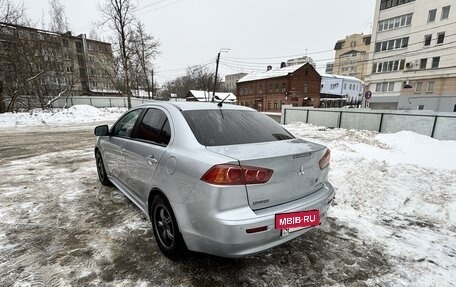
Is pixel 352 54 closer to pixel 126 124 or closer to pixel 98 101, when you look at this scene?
pixel 98 101

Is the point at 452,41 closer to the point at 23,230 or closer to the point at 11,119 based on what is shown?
the point at 23,230

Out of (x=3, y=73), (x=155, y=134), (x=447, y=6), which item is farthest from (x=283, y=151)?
(x=447, y=6)

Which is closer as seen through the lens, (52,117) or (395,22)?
(52,117)

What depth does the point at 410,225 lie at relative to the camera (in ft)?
10.8

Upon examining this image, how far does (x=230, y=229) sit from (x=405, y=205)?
135 inches

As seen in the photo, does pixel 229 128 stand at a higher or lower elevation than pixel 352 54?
lower

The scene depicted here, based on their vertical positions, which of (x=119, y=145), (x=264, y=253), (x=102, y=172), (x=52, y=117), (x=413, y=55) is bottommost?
(x=52, y=117)

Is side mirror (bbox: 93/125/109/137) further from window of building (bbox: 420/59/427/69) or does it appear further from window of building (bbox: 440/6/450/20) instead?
window of building (bbox: 440/6/450/20)

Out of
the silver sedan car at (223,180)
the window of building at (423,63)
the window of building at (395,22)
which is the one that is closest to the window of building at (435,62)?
the window of building at (423,63)

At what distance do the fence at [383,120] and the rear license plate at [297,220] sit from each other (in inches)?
360

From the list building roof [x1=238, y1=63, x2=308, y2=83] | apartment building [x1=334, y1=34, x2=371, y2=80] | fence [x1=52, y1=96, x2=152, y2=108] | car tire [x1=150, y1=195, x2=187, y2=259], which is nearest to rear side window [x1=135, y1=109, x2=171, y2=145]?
car tire [x1=150, y1=195, x2=187, y2=259]

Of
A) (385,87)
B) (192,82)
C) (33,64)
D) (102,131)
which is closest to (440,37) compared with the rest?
(385,87)

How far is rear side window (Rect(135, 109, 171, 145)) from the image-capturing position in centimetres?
257

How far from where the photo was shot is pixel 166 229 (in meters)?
2.50
